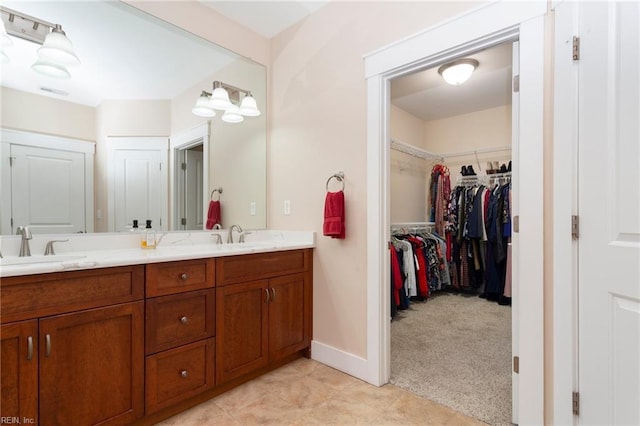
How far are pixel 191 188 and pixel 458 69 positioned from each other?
2600 millimetres

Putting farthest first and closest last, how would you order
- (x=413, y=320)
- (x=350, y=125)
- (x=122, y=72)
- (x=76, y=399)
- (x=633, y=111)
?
1. (x=413, y=320)
2. (x=350, y=125)
3. (x=122, y=72)
4. (x=76, y=399)
5. (x=633, y=111)

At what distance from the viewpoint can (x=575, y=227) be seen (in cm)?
128

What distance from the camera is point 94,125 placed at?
74.2 inches

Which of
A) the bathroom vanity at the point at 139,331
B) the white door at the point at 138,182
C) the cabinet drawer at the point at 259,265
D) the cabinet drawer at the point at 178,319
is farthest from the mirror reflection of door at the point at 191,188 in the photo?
the cabinet drawer at the point at 178,319

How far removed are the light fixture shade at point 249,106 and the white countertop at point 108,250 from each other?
1.01 metres

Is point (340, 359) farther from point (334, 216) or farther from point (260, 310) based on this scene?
point (334, 216)

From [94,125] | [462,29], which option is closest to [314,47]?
[462,29]

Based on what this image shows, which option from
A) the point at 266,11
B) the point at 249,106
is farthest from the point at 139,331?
the point at 266,11

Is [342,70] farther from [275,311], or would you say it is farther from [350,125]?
[275,311]

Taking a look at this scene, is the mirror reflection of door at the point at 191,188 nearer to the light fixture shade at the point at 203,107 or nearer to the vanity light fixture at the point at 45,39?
the light fixture shade at the point at 203,107

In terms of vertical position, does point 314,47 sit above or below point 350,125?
above

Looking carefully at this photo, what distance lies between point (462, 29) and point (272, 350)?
2.24 metres

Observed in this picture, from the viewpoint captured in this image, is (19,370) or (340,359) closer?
(19,370)

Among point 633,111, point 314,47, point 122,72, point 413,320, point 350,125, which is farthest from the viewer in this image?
point 413,320
